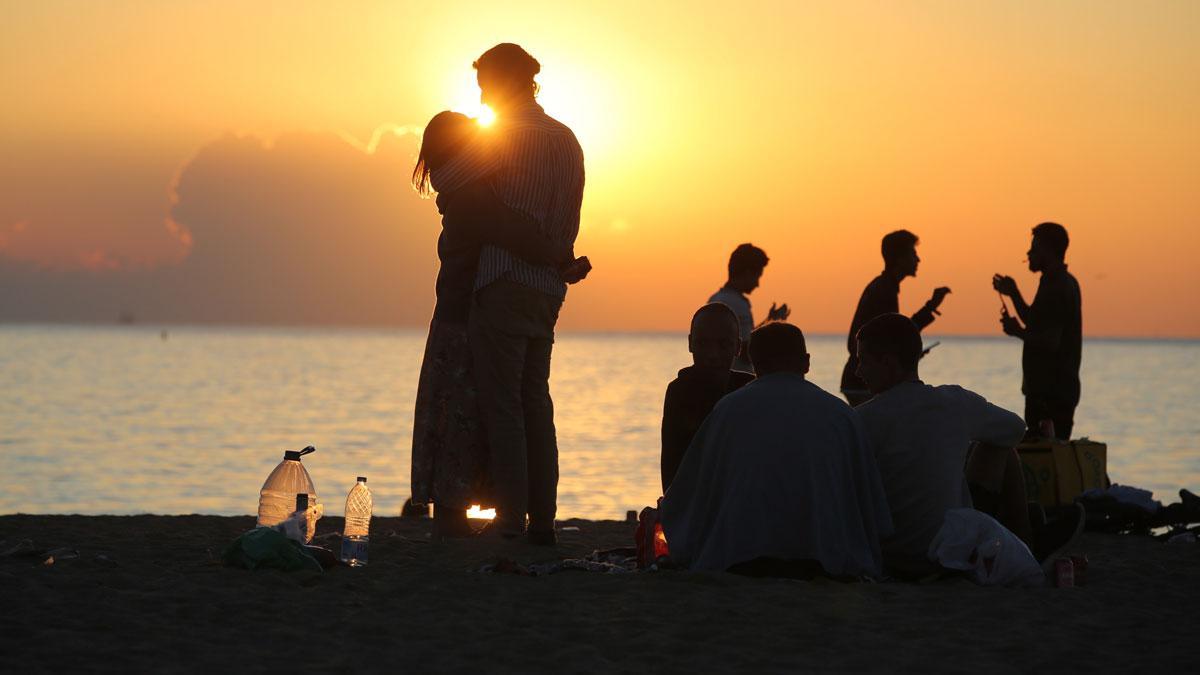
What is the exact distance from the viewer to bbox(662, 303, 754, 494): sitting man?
21.4 feet

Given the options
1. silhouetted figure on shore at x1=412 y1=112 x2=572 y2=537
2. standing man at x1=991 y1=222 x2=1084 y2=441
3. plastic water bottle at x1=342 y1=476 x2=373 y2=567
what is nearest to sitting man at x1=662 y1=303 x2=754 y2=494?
silhouetted figure on shore at x1=412 y1=112 x2=572 y2=537

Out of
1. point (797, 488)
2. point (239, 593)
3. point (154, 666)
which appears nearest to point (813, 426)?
Answer: point (797, 488)

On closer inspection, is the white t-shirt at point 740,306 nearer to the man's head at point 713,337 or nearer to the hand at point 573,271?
the hand at point 573,271

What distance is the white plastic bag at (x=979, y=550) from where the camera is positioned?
593 centimetres

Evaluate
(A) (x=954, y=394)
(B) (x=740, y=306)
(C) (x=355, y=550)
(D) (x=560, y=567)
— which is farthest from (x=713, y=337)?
(B) (x=740, y=306)

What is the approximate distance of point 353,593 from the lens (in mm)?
5605

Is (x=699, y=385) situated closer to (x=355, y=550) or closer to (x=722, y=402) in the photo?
(x=722, y=402)

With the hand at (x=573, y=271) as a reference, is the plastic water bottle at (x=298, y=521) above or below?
below

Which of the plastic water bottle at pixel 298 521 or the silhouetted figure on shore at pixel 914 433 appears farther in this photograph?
the plastic water bottle at pixel 298 521

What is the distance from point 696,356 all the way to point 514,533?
4.40 feet

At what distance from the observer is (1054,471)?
8664mm

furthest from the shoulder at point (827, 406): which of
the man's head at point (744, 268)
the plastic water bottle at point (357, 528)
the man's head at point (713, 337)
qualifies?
the man's head at point (744, 268)

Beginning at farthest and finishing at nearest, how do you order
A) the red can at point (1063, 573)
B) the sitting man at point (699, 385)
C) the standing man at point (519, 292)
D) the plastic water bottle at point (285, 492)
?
the standing man at point (519, 292)
the plastic water bottle at point (285, 492)
the sitting man at point (699, 385)
the red can at point (1063, 573)

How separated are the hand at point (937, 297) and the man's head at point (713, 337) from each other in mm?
2963
